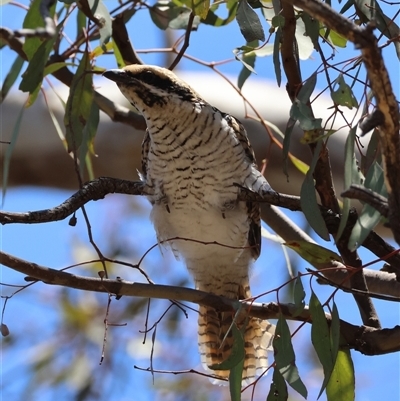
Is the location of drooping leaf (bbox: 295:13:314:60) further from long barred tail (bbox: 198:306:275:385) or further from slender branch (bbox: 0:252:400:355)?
long barred tail (bbox: 198:306:275:385)

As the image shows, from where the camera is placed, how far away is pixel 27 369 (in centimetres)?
350

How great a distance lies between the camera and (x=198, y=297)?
1355mm

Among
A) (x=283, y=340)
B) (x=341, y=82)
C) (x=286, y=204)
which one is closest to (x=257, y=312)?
(x=283, y=340)

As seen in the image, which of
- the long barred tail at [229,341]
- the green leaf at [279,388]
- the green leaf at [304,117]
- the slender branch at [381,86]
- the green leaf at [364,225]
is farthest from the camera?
the long barred tail at [229,341]

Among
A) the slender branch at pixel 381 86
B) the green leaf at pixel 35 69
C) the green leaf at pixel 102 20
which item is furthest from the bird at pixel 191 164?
the slender branch at pixel 381 86

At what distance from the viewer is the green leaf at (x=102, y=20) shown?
5.02 feet

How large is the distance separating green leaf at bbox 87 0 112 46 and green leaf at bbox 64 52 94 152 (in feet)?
0.32

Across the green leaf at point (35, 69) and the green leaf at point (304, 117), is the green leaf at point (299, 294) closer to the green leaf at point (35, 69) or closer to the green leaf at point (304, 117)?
the green leaf at point (304, 117)

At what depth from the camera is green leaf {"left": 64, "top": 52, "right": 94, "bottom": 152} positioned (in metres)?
1.62

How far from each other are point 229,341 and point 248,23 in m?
1.01

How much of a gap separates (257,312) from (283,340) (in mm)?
101

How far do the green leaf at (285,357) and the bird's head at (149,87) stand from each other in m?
0.69

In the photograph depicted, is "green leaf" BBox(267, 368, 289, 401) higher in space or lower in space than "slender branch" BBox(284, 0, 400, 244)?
lower

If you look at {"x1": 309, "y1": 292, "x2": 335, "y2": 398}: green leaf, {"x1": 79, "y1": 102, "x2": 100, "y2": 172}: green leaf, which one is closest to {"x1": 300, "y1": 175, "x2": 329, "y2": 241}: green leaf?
{"x1": 309, "y1": 292, "x2": 335, "y2": 398}: green leaf
